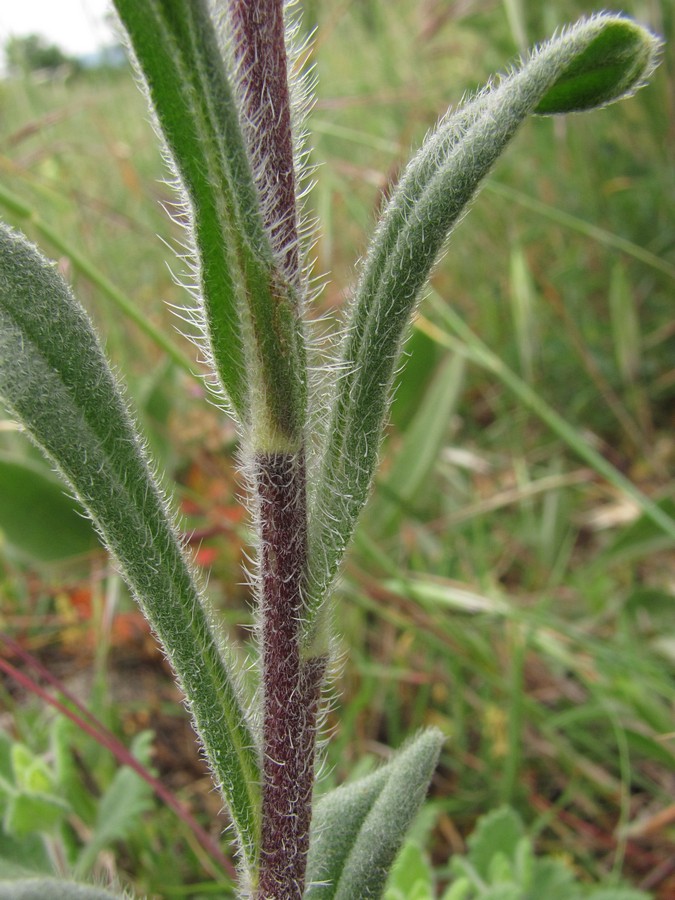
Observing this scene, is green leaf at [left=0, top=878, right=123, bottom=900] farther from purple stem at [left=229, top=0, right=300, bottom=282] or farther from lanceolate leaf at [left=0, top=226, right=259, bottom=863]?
purple stem at [left=229, top=0, right=300, bottom=282]

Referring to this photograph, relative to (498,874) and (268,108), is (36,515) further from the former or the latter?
(268,108)

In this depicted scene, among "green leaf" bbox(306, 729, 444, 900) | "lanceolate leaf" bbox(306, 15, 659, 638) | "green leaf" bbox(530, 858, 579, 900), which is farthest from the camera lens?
"green leaf" bbox(530, 858, 579, 900)

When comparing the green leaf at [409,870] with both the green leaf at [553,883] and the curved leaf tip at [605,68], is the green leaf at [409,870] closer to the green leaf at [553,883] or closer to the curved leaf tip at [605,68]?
the green leaf at [553,883]

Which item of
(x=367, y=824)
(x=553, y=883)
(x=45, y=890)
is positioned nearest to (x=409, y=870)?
(x=553, y=883)

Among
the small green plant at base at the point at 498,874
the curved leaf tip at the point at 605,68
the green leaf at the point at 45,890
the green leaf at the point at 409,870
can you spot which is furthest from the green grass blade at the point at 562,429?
the green leaf at the point at 45,890

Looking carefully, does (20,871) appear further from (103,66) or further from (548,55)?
(103,66)

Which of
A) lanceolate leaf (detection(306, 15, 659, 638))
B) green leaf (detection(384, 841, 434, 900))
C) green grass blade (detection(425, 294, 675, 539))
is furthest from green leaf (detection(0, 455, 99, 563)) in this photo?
lanceolate leaf (detection(306, 15, 659, 638))

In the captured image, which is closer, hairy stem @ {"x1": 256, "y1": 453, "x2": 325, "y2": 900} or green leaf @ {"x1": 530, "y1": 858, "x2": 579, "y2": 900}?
hairy stem @ {"x1": 256, "y1": 453, "x2": 325, "y2": 900}
